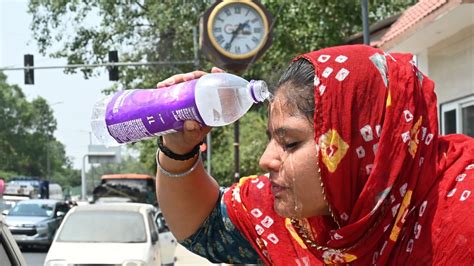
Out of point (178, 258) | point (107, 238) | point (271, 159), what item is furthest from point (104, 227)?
point (271, 159)

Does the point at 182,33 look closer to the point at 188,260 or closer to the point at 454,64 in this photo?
the point at 188,260

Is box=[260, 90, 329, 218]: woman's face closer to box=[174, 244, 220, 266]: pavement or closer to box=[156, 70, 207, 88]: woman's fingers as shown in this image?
box=[156, 70, 207, 88]: woman's fingers

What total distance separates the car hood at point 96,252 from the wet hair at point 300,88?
29.0 feet

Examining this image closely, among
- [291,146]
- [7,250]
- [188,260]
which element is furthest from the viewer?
[188,260]

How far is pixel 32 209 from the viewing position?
22.5 meters

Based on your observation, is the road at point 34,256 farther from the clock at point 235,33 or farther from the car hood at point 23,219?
the clock at point 235,33

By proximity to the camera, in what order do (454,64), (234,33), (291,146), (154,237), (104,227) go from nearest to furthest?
1. (291,146)
2. (454,64)
3. (104,227)
4. (154,237)
5. (234,33)

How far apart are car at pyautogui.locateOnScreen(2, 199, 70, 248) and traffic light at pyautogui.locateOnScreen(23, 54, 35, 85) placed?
14.1 feet

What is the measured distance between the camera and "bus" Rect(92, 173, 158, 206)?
1116 inches

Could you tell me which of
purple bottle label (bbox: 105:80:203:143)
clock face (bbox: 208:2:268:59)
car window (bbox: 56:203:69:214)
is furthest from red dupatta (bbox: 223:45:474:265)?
car window (bbox: 56:203:69:214)

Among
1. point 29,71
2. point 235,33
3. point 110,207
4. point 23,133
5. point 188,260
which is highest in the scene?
point 235,33

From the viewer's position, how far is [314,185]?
5.87 feet

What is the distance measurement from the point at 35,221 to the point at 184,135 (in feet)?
65.8

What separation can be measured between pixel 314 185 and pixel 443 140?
0.33 metres
